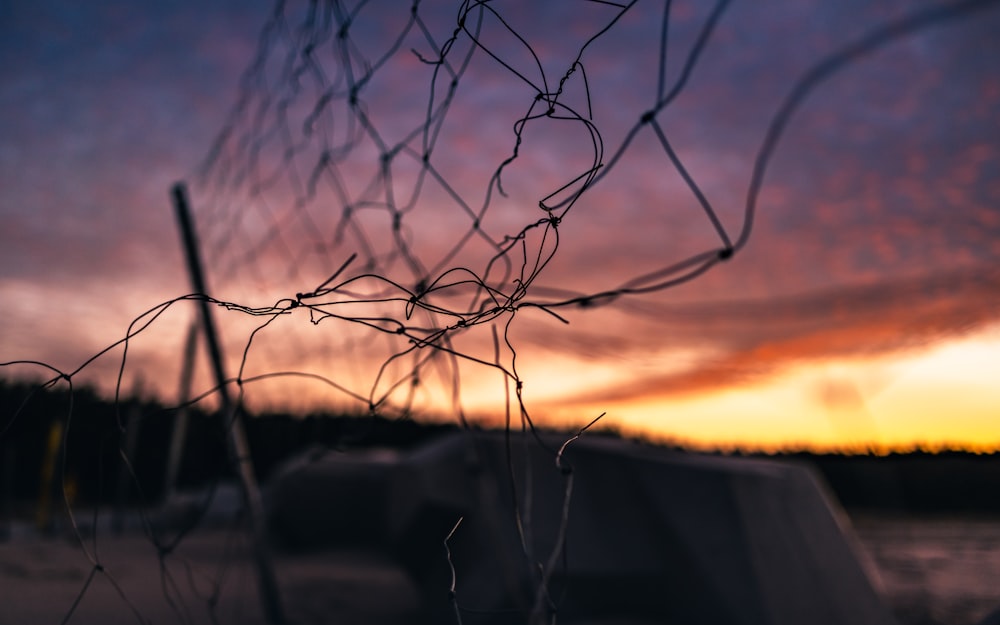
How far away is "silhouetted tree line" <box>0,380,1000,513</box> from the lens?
7473mm

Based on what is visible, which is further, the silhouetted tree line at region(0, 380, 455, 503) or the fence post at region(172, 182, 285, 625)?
the silhouetted tree line at region(0, 380, 455, 503)

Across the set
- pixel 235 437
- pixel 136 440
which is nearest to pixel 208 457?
pixel 136 440

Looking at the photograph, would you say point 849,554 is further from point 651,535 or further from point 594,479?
point 594,479

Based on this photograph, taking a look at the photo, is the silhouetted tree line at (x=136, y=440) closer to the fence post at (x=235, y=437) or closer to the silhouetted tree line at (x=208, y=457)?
the silhouetted tree line at (x=208, y=457)

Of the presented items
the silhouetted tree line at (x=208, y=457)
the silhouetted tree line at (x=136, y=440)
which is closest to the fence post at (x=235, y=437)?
the silhouetted tree line at (x=136, y=440)

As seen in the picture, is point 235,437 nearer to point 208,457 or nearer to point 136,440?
point 208,457

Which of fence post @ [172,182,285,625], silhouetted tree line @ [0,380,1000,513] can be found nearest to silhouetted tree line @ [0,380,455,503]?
silhouetted tree line @ [0,380,1000,513]

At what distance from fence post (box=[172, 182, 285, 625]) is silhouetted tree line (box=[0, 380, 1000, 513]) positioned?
4.21m

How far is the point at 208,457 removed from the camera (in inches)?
331

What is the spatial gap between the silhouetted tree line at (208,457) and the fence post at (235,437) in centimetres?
421

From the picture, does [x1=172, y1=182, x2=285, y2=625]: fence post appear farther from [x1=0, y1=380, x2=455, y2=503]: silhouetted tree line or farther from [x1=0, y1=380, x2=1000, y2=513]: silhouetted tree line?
[x1=0, y1=380, x2=1000, y2=513]: silhouetted tree line

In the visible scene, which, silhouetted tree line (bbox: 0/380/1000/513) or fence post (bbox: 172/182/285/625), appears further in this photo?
silhouetted tree line (bbox: 0/380/1000/513)

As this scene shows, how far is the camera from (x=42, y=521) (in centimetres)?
514

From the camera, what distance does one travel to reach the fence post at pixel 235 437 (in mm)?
2562
